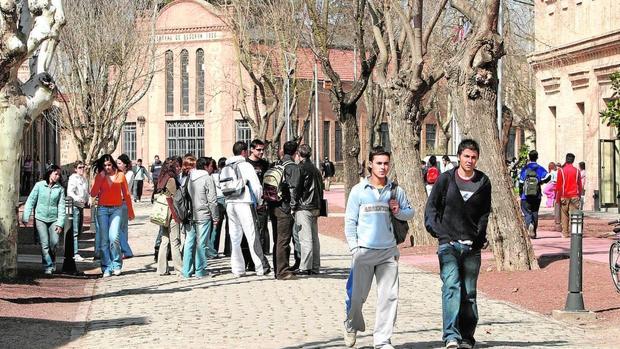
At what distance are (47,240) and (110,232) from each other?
999 mm

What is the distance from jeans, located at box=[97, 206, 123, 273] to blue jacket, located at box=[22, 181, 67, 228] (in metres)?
0.60

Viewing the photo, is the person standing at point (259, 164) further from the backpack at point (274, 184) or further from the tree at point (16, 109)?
the tree at point (16, 109)

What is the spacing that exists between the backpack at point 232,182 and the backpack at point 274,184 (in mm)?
332

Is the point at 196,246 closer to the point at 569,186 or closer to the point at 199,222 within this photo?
Result: the point at 199,222

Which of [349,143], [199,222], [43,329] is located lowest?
[43,329]

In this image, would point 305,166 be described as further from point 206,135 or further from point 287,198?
point 206,135

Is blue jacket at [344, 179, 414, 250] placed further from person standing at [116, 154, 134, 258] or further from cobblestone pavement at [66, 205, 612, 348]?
person standing at [116, 154, 134, 258]

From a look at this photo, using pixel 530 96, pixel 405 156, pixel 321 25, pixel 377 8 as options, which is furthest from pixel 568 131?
pixel 530 96

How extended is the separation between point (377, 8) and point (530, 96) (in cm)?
3098

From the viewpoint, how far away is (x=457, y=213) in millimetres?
10320

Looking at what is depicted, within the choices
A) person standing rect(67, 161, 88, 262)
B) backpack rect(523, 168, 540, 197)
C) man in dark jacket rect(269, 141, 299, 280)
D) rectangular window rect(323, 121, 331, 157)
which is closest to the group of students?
man in dark jacket rect(269, 141, 299, 280)

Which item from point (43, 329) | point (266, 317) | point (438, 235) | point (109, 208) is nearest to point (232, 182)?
point (109, 208)

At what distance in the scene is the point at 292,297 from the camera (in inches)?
581

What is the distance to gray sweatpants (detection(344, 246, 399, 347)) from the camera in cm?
1005
